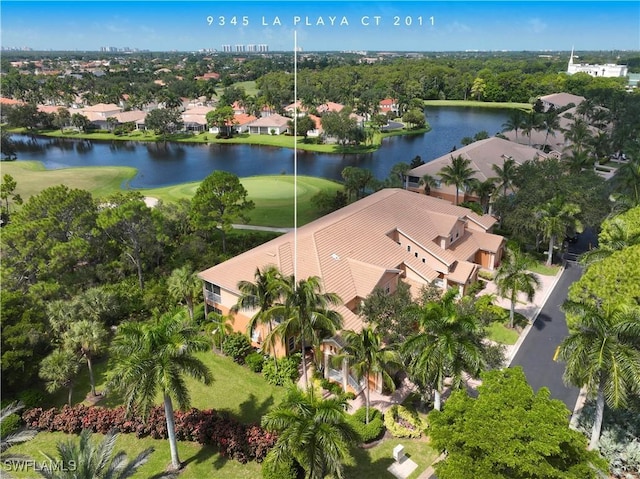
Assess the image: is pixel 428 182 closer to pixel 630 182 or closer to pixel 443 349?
pixel 630 182

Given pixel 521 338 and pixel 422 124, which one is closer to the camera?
pixel 521 338

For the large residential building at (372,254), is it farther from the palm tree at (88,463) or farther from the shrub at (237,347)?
the palm tree at (88,463)

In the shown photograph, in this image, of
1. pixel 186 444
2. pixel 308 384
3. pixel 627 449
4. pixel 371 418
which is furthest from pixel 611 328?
pixel 186 444

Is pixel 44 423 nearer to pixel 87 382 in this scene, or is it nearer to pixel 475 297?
pixel 87 382

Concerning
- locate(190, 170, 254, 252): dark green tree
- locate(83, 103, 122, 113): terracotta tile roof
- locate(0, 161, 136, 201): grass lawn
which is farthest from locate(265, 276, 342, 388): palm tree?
locate(83, 103, 122, 113): terracotta tile roof

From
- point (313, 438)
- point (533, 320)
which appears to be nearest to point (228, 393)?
point (313, 438)

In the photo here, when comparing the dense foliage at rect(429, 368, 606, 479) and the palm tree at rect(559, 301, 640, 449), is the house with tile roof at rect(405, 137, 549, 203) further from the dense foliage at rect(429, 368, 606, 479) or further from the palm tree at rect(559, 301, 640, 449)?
the dense foliage at rect(429, 368, 606, 479)

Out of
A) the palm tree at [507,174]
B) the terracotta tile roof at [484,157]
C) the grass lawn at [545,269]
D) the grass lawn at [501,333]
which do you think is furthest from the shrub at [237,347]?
the terracotta tile roof at [484,157]
